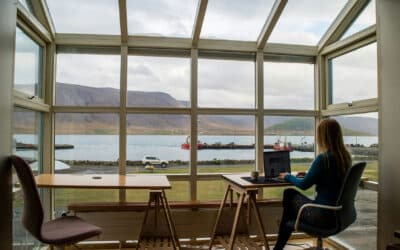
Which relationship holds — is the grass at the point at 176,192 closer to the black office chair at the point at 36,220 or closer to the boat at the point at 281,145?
the boat at the point at 281,145

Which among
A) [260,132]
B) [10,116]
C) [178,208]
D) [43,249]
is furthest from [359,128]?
[43,249]

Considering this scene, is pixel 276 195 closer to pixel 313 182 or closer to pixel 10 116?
pixel 313 182

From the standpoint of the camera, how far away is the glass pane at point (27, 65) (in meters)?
2.79

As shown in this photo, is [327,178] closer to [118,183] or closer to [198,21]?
[118,183]

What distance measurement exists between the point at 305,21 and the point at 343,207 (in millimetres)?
2255

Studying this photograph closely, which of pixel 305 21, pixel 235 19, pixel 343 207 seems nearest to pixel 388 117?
pixel 343 207

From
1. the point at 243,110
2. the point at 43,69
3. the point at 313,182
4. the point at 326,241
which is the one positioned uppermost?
the point at 43,69

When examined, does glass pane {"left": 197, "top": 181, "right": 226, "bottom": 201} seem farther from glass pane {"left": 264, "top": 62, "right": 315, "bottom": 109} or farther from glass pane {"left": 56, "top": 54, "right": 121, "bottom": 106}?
glass pane {"left": 56, "top": 54, "right": 121, "bottom": 106}

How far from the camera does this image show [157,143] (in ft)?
12.4

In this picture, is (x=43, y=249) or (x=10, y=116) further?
(x=43, y=249)

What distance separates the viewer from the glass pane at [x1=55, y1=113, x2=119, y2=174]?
144 inches

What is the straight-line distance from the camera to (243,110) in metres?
3.92

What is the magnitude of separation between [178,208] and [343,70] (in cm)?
255

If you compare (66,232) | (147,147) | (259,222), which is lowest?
(259,222)
